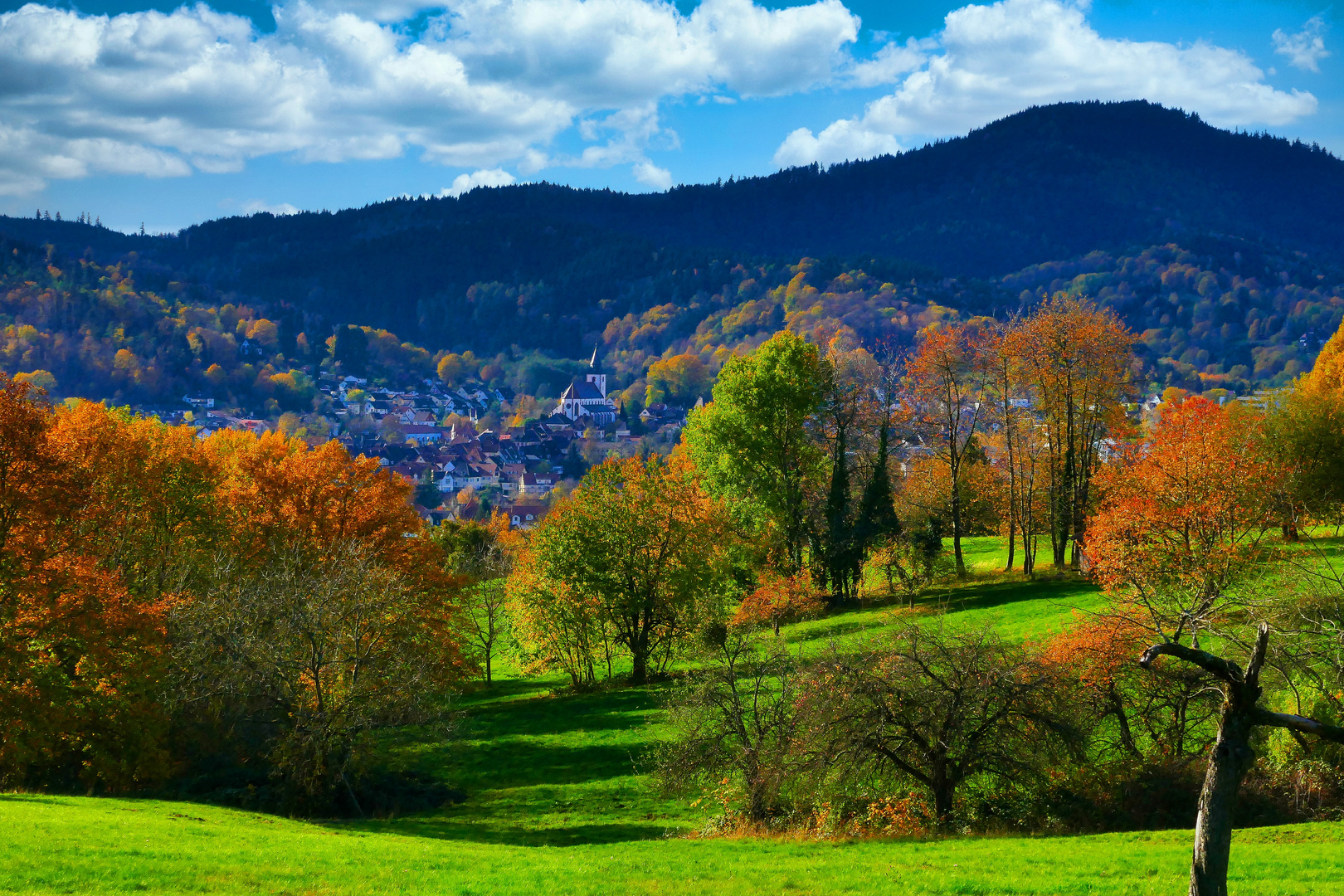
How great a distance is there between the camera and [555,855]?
20.3m

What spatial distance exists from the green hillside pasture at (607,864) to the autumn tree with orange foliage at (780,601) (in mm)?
22794

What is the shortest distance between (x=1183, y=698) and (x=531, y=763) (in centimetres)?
1959

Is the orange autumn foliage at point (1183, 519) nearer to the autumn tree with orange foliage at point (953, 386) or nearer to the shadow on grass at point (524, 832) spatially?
the autumn tree with orange foliage at point (953, 386)

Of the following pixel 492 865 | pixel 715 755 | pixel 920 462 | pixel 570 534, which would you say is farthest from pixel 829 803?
pixel 920 462

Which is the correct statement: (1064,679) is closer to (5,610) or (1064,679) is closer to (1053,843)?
(1053,843)

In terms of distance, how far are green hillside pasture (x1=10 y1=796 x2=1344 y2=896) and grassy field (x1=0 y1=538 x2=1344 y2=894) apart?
2.0 inches

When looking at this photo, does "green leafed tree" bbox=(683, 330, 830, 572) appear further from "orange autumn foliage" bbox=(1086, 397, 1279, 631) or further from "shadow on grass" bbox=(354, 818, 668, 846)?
"shadow on grass" bbox=(354, 818, 668, 846)

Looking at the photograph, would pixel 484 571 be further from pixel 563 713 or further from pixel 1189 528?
pixel 1189 528

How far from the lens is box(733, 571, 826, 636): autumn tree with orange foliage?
1747 inches

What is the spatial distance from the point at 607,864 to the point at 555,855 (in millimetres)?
1779

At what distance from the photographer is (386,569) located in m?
35.6

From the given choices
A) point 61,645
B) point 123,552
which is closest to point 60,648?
point 61,645

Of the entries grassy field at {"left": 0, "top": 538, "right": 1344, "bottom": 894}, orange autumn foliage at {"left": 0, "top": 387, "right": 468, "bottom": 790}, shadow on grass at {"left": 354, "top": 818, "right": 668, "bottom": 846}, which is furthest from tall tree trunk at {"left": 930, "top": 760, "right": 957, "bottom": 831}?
orange autumn foliage at {"left": 0, "top": 387, "right": 468, "bottom": 790}

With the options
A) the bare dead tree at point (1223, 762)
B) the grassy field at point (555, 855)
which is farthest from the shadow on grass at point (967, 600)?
the bare dead tree at point (1223, 762)
